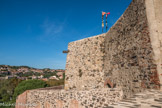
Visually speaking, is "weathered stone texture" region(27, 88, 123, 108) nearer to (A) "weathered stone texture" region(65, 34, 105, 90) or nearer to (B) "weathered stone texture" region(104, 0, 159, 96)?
(B) "weathered stone texture" region(104, 0, 159, 96)

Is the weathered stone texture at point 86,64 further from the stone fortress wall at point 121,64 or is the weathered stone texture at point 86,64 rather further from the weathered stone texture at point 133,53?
the weathered stone texture at point 133,53

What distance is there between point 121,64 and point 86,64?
344 cm

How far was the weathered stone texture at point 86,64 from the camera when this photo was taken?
795 cm

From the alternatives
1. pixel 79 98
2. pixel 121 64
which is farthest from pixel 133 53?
pixel 79 98

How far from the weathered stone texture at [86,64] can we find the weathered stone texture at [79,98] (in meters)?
2.41

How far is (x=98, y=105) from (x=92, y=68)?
3702mm

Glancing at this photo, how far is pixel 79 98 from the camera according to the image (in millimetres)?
5156

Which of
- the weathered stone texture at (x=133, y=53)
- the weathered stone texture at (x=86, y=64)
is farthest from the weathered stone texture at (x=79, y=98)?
the weathered stone texture at (x=86, y=64)

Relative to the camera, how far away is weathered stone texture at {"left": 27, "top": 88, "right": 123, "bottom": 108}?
15.2ft

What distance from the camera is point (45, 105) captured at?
7.15 m

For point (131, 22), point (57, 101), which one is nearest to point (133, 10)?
point (131, 22)

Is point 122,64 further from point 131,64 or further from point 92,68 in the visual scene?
point 92,68

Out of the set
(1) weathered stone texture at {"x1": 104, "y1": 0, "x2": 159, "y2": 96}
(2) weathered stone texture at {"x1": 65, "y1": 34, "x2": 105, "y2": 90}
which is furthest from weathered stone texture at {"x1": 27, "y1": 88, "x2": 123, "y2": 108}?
(2) weathered stone texture at {"x1": 65, "y1": 34, "x2": 105, "y2": 90}

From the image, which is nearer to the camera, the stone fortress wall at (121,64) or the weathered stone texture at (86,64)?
the stone fortress wall at (121,64)
